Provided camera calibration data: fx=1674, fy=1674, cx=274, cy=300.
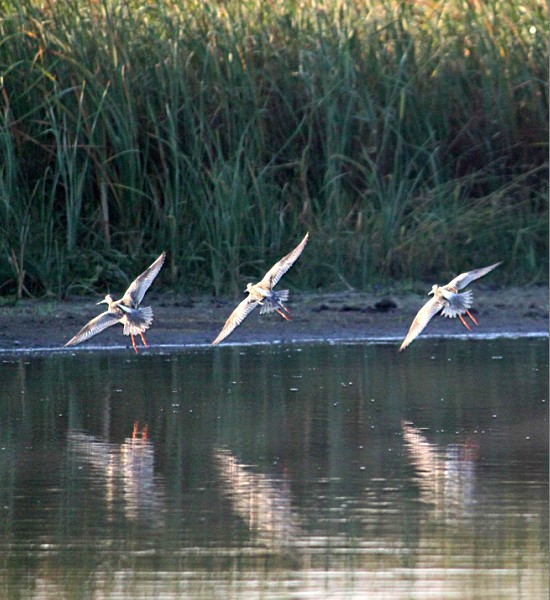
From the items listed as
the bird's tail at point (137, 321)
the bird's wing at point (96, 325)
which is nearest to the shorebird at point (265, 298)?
the bird's tail at point (137, 321)

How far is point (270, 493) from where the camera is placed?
6.68 m

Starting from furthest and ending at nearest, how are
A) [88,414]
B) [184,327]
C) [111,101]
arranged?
[111,101] < [184,327] < [88,414]

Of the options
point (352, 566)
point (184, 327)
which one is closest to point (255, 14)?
point (184, 327)

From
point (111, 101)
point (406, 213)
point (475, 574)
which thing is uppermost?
point (111, 101)

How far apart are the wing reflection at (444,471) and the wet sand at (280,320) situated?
3397 millimetres

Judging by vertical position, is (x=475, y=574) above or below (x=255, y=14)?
below

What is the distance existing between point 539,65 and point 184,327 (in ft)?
13.0

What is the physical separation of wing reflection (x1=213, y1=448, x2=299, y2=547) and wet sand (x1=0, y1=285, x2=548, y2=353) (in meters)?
4.00

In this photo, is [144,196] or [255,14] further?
[255,14]

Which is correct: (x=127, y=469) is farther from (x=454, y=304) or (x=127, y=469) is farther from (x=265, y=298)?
(x=454, y=304)

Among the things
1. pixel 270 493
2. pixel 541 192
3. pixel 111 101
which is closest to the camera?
pixel 270 493

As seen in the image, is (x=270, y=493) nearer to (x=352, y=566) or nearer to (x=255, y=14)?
(x=352, y=566)

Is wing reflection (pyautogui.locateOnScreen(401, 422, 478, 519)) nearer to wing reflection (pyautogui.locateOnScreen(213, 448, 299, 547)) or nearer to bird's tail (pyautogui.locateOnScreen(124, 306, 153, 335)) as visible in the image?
wing reflection (pyautogui.locateOnScreen(213, 448, 299, 547))

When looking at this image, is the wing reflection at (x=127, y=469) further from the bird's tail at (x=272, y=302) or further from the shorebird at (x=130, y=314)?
the bird's tail at (x=272, y=302)
